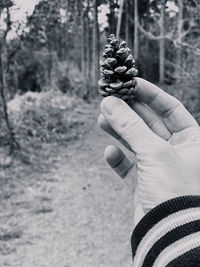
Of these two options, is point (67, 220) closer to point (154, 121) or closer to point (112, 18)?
point (154, 121)

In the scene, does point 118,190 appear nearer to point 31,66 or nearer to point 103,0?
point 103,0

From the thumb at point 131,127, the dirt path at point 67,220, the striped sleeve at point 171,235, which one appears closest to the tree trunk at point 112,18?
the thumb at point 131,127

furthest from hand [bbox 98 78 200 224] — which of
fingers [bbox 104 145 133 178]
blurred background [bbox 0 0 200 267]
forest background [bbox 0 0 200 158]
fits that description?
forest background [bbox 0 0 200 158]

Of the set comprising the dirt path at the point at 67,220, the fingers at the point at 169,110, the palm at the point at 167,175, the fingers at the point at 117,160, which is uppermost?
the fingers at the point at 169,110

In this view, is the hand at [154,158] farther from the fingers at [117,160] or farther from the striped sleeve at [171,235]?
the fingers at [117,160]

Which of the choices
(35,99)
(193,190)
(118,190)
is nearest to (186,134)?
(193,190)

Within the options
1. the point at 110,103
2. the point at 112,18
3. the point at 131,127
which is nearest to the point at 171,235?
the point at 131,127
